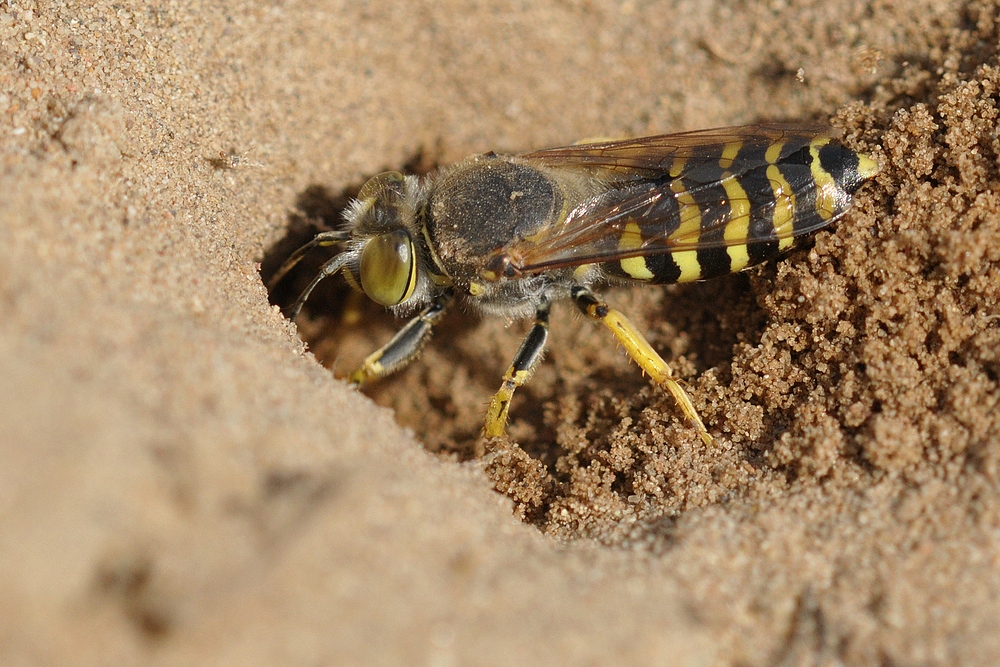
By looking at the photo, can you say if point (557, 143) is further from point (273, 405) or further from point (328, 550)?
point (328, 550)

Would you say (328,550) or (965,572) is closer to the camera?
(328,550)

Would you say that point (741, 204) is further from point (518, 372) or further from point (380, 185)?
point (380, 185)

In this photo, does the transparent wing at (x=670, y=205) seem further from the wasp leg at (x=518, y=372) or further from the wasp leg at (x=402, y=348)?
the wasp leg at (x=402, y=348)

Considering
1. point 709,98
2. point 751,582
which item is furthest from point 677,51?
point 751,582

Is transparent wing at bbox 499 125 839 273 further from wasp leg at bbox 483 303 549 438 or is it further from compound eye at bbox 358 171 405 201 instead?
compound eye at bbox 358 171 405 201

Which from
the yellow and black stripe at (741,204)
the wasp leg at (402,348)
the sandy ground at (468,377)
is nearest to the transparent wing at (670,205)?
the yellow and black stripe at (741,204)

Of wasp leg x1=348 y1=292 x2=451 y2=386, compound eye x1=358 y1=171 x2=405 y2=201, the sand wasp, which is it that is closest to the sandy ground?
the sand wasp

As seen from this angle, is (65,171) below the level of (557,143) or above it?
above
